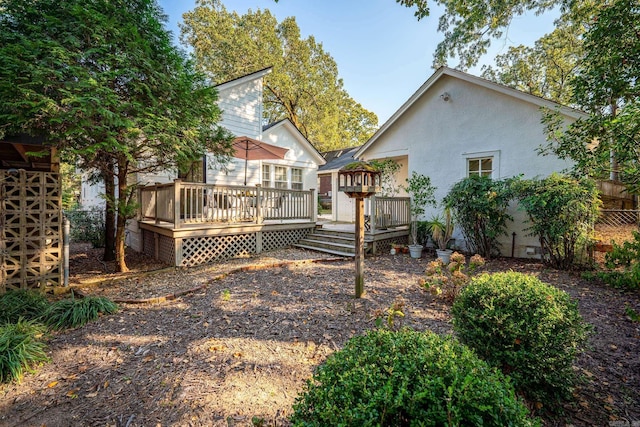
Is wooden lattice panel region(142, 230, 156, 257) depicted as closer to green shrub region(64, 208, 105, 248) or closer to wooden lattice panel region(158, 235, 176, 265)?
wooden lattice panel region(158, 235, 176, 265)

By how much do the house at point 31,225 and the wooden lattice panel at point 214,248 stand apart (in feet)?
7.90

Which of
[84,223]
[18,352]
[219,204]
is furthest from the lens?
[84,223]

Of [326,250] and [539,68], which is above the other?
[539,68]

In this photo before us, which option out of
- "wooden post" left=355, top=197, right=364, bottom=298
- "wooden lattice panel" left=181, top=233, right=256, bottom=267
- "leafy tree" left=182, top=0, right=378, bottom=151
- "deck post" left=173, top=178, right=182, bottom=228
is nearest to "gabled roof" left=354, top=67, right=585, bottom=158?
"wooden post" left=355, top=197, right=364, bottom=298

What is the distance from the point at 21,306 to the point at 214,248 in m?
3.88

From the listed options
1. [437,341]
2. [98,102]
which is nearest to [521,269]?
[437,341]

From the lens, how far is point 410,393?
1338mm

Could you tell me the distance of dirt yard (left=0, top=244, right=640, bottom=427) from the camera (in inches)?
92.7

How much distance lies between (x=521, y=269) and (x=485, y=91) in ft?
17.8

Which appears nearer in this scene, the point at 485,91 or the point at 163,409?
the point at 163,409

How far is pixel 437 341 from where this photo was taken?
1699mm

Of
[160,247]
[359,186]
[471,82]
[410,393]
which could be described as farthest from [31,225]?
[471,82]

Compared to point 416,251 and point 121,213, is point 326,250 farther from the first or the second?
point 121,213

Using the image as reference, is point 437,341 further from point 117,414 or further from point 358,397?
point 117,414
